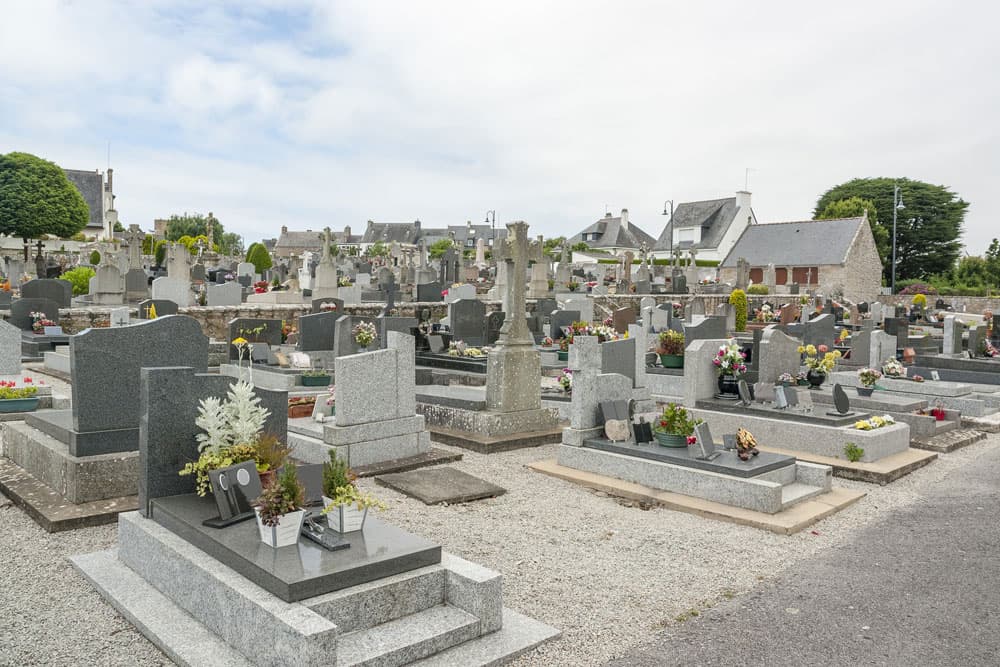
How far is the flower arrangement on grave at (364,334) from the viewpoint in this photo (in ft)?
40.4

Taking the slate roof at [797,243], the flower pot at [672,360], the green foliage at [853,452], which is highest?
the slate roof at [797,243]

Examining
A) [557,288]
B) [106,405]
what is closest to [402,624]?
[106,405]

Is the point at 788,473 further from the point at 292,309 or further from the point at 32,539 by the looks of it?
the point at 292,309

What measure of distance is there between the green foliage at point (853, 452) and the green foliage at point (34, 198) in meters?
57.1

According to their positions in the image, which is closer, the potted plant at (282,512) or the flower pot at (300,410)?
the potted plant at (282,512)

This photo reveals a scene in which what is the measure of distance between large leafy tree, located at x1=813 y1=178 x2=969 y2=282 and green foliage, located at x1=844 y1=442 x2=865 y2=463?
58929 mm

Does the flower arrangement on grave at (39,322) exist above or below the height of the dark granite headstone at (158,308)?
below

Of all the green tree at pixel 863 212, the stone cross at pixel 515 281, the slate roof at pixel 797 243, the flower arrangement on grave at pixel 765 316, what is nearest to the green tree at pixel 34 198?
the flower arrangement on grave at pixel 765 316

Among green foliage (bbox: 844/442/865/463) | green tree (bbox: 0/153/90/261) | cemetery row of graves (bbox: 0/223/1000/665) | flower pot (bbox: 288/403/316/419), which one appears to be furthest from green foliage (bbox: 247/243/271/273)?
green foliage (bbox: 844/442/865/463)

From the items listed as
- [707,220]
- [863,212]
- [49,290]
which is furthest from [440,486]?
[863,212]

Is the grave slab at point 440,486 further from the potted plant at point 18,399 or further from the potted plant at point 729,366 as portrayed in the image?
the potted plant at point 18,399

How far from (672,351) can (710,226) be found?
52518 mm

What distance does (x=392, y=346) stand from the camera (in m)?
8.23

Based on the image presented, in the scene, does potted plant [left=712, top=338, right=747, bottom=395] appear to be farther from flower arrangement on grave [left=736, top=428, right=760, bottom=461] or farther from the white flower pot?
the white flower pot
